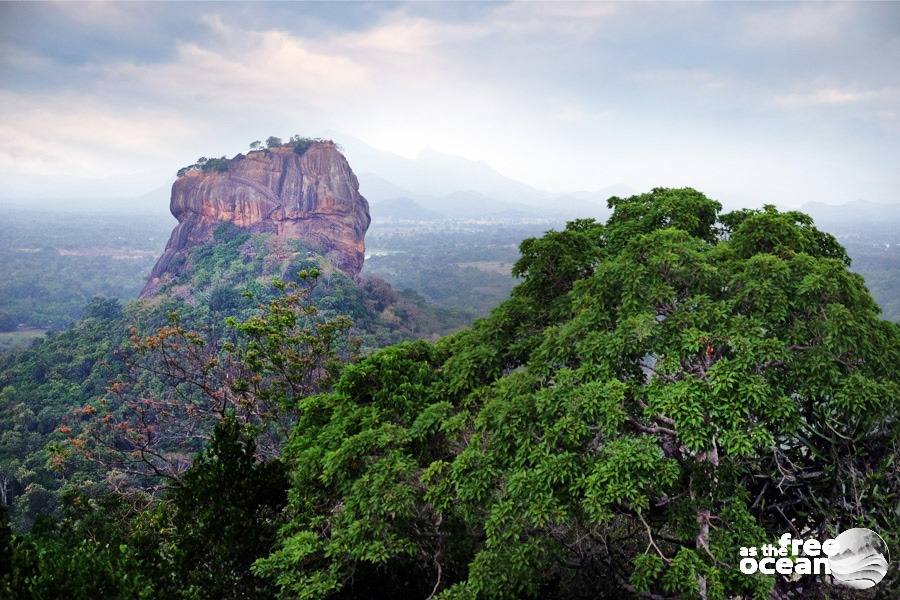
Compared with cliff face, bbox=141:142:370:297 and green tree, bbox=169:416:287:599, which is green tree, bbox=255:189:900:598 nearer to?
green tree, bbox=169:416:287:599

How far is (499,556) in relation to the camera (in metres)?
5.32

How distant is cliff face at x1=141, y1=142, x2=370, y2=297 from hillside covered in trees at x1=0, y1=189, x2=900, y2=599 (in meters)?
50.3

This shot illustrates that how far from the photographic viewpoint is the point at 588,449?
18.0 feet

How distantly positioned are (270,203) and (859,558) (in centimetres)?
5742

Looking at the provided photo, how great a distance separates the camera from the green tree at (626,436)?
516cm

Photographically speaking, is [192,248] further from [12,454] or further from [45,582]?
[45,582]

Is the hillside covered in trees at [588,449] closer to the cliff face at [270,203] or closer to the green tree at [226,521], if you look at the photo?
the green tree at [226,521]

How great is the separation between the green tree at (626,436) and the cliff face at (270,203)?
50.7 m

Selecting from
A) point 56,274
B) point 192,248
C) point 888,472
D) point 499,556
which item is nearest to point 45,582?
point 499,556

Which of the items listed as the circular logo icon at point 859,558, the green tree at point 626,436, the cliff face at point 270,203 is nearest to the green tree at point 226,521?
the green tree at point 626,436

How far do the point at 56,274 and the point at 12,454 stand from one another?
91.5 meters

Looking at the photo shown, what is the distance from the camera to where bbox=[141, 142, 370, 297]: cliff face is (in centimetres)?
5644

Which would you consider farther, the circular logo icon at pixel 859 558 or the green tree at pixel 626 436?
the circular logo icon at pixel 859 558

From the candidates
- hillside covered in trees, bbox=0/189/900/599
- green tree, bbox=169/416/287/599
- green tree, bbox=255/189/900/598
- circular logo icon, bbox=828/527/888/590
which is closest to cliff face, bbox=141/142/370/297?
green tree, bbox=169/416/287/599
